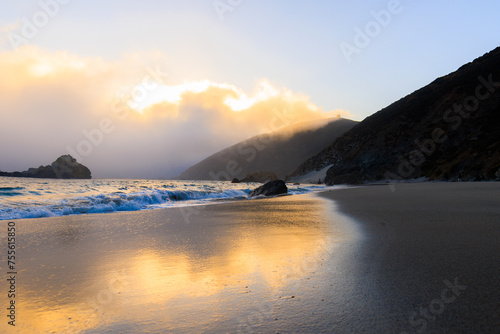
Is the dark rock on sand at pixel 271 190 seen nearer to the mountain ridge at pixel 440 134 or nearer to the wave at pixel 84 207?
the wave at pixel 84 207

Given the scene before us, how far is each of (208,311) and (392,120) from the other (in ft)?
233

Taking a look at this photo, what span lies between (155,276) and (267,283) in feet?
5.03

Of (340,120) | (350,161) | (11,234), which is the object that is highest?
(340,120)

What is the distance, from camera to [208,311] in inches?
107

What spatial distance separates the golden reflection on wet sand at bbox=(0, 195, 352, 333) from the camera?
8.64 feet

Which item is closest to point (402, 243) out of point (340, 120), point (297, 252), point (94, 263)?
point (297, 252)

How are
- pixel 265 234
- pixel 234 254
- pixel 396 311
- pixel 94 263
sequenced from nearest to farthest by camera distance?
pixel 396 311 < pixel 94 263 < pixel 234 254 < pixel 265 234

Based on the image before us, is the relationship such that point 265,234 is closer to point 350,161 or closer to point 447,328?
point 447,328

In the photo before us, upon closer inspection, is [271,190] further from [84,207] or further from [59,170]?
[59,170]

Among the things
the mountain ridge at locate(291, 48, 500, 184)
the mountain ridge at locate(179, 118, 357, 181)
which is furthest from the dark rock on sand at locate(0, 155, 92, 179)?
the mountain ridge at locate(291, 48, 500, 184)

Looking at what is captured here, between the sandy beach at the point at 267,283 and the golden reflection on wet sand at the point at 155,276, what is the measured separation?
0.7 inches

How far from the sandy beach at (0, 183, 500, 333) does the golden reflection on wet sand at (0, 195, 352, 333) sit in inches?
0.7

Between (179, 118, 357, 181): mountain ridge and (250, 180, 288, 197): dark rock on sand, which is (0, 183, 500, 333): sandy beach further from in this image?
(179, 118, 357, 181): mountain ridge

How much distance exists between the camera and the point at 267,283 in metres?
3.48
